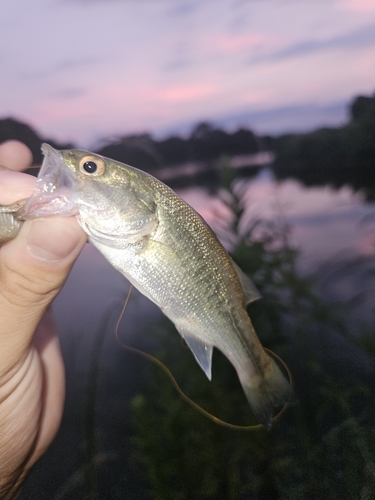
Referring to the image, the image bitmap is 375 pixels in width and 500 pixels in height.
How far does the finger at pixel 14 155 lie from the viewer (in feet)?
6.54

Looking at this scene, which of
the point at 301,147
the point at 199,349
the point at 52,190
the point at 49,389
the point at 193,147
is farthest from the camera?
the point at 301,147

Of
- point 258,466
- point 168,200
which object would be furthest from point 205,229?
point 258,466

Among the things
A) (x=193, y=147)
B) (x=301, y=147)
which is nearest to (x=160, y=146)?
(x=193, y=147)

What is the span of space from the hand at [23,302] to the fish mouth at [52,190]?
2.3 inches

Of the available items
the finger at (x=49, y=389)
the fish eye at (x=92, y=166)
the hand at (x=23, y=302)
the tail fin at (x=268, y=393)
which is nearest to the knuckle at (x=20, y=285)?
the hand at (x=23, y=302)

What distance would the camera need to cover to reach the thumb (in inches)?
56.6

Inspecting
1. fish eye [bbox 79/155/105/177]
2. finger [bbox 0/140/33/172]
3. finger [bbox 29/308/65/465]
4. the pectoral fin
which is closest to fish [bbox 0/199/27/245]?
fish eye [bbox 79/155/105/177]

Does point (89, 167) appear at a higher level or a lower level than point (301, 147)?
higher

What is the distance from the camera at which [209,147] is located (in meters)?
7.38

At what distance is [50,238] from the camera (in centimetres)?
142

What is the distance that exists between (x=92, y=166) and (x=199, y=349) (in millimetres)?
935

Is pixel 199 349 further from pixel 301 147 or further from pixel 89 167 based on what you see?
pixel 301 147

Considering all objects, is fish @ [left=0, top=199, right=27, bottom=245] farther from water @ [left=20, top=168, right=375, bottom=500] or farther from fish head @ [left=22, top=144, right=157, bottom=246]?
water @ [left=20, top=168, right=375, bottom=500]

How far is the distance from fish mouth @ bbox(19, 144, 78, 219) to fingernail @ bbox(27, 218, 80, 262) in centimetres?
4
